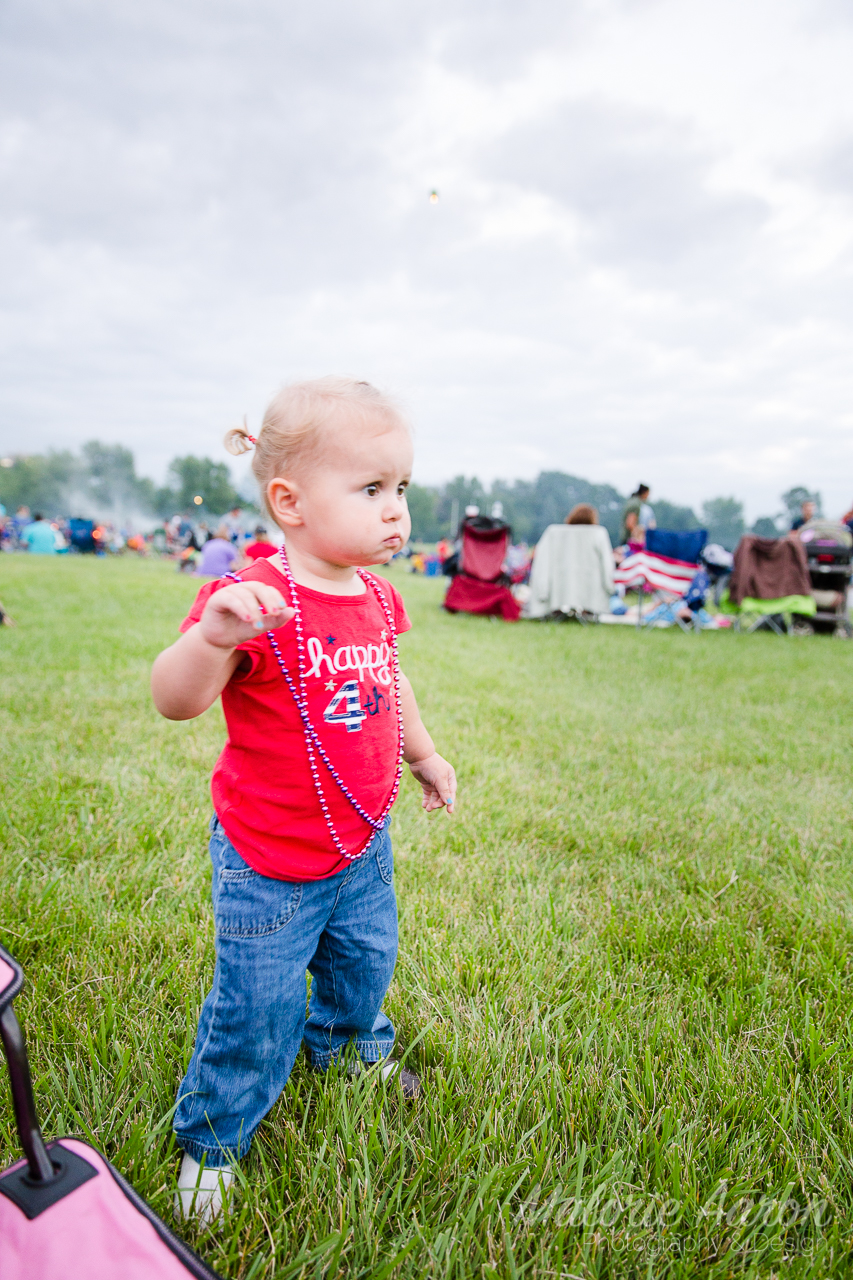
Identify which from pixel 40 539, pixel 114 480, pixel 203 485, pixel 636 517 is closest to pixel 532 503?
pixel 203 485

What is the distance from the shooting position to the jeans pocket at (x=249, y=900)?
1.08 metres

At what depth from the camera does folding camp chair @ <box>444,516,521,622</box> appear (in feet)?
28.3

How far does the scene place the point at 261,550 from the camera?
128 centimetres

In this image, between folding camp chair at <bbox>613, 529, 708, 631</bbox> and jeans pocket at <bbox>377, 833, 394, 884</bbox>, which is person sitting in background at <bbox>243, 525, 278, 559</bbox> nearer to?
jeans pocket at <bbox>377, 833, 394, 884</bbox>

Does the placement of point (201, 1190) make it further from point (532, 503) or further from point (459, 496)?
point (532, 503)

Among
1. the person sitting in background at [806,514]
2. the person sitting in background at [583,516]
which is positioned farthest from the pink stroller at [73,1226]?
the person sitting in background at [806,514]

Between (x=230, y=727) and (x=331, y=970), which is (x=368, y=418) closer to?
(x=230, y=727)

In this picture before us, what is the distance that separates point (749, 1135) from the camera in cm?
121

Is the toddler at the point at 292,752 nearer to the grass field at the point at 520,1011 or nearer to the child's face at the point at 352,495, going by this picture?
the child's face at the point at 352,495

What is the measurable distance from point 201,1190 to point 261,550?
1.00 m

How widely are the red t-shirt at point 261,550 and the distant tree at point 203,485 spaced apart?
83770 mm

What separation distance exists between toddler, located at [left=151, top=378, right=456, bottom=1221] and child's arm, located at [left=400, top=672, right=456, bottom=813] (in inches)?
6.1

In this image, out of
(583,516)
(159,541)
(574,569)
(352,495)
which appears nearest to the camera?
(352,495)

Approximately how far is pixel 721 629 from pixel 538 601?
7.97ft
